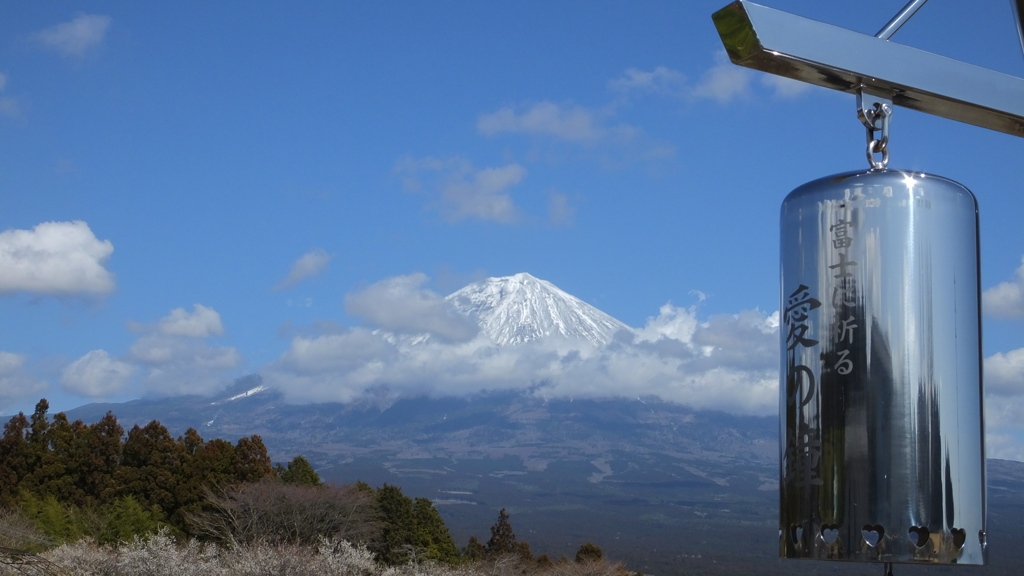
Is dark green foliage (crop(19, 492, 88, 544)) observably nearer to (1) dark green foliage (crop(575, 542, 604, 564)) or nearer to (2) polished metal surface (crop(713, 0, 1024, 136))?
(1) dark green foliage (crop(575, 542, 604, 564))

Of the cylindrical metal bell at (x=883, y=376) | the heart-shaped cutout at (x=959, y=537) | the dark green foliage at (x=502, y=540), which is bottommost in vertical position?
the dark green foliage at (x=502, y=540)

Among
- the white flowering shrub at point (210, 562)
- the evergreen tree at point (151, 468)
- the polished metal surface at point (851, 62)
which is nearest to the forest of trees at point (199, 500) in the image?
the evergreen tree at point (151, 468)

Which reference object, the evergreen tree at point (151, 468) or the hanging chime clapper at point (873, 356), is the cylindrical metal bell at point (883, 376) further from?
the evergreen tree at point (151, 468)

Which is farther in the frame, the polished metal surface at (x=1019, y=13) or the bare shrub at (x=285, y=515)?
the bare shrub at (x=285, y=515)

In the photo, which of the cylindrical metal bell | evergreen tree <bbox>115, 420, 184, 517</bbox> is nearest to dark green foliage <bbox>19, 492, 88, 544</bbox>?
evergreen tree <bbox>115, 420, 184, 517</bbox>

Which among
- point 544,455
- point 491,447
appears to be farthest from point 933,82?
point 491,447

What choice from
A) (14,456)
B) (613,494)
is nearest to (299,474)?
(14,456)

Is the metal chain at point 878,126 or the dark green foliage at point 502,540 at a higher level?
the metal chain at point 878,126

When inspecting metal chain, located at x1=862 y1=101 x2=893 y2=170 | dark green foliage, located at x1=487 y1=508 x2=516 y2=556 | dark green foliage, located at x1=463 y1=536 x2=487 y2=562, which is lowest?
dark green foliage, located at x1=463 y1=536 x2=487 y2=562

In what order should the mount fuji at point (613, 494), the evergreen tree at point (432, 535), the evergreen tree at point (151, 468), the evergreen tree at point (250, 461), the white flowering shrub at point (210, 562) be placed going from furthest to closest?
the mount fuji at point (613, 494) → the evergreen tree at point (250, 461) → the evergreen tree at point (432, 535) → the evergreen tree at point (151, 468) → the white flowering shrub at point (210, 562)

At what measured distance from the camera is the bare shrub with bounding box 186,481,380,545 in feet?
108

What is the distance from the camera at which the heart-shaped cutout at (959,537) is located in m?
1.43

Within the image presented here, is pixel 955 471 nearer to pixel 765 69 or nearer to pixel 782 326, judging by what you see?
pixel 782 326

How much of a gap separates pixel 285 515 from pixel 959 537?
33399 millimetres
